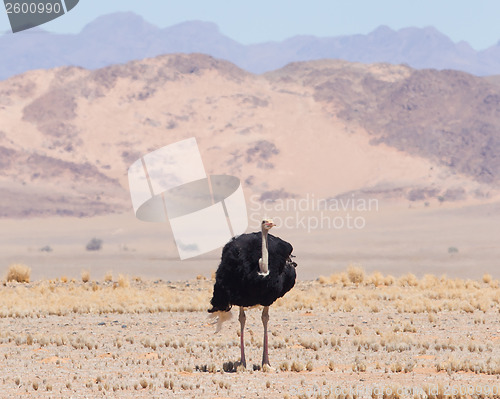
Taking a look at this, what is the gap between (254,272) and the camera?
11.4 meters

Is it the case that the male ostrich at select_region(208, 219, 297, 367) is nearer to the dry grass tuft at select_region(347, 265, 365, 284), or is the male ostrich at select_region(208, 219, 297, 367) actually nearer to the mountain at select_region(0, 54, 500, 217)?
the dry grass tuft at select_region(347, 265, 365, 284)

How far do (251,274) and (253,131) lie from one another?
83.8 meters

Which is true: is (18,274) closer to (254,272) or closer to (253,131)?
(254,272)

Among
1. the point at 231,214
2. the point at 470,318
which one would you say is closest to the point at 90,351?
the point at 470,318

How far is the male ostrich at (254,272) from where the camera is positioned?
11367mm

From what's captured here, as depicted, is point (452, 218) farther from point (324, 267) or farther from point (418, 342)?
point (418, 342)

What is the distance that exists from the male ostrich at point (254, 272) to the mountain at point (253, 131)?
66349 mm

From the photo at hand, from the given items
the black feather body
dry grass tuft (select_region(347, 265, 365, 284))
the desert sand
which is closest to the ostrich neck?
the black feather body

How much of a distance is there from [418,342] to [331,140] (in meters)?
80.7

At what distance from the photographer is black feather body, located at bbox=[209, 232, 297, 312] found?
1142 centimetres

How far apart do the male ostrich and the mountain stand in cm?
6635

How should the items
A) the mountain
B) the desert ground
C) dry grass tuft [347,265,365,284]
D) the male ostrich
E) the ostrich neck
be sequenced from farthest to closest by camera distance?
the mountain
dry grass tuft [347,265,365,284]
the male ostrich
the ostrich neck
the desert ground

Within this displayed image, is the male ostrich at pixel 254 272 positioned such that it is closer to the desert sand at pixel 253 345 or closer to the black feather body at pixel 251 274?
the black feather body at pixel 251 274

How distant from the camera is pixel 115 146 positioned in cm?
9238
